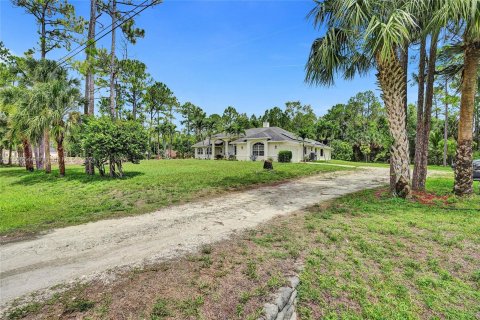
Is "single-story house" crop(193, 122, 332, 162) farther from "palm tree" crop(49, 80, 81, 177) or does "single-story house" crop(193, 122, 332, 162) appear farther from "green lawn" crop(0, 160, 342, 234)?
"palm tree" crop(49, 80, 81, 177)

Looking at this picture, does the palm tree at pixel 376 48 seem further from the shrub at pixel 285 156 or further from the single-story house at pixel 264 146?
the single-story house at pixel 264 146

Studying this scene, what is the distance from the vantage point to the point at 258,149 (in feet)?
102

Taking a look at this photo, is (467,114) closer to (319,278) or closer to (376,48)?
(376,48)

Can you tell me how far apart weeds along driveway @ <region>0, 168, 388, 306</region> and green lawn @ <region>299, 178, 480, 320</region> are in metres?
1.89

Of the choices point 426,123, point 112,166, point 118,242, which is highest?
point 426,123

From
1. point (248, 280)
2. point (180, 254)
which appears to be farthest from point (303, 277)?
point (180, 254)

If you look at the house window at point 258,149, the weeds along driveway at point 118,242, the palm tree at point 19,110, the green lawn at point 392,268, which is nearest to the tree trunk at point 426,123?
the green lawn at point 392,268

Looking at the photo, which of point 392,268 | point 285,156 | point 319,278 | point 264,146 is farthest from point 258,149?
point 319,278

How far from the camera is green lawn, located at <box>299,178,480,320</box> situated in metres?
3.09

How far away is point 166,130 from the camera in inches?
1858

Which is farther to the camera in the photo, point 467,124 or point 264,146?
point 264,146

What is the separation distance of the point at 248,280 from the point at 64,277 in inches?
98.3

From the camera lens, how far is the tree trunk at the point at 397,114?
7.83 metres

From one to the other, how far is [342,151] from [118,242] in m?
40.8
